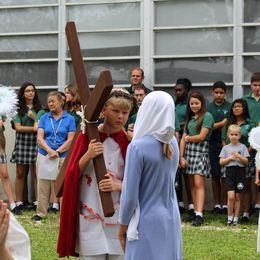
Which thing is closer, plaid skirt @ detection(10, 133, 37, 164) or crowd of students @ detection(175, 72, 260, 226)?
crowd of students @ detection(175, 72, 260, 226)

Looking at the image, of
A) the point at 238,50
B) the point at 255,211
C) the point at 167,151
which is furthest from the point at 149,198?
the point at 238,50

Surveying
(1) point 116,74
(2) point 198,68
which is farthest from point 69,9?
(2) point 198,68

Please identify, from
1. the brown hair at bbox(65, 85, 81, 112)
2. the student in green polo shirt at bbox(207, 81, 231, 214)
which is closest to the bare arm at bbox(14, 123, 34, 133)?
the brown hair at bbox(65, 85, 81, 112)

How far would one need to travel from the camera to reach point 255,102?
1126 cm

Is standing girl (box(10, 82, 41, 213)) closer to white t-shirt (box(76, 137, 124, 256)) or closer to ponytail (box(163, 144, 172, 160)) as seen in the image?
white t-shirt (box(76, 137, 124, 256))

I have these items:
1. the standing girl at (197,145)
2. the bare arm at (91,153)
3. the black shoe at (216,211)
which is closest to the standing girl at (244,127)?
the standing girl at (197,145)

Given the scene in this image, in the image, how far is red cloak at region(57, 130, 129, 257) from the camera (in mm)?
5680

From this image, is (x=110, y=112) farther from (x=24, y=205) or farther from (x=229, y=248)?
(x=24, y=205)

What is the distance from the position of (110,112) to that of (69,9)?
8563 millimetres

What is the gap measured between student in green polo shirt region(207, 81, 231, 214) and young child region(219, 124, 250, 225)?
0.62 m

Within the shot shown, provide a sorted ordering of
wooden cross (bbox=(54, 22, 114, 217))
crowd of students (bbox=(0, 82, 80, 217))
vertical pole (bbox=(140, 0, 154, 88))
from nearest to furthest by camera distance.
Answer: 1. wooden cross (bbox=(54, 22, 114, 217))
2. crowd of students (bbox=(0, 82, 80, 217))
3. vertical pole (bbox=(140, 0, 154, 88))

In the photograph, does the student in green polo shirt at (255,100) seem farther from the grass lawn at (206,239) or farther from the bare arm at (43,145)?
the bare arm at (43,145)

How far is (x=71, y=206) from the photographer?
5.68 metres

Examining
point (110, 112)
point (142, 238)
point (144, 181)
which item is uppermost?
point (110, 112)
